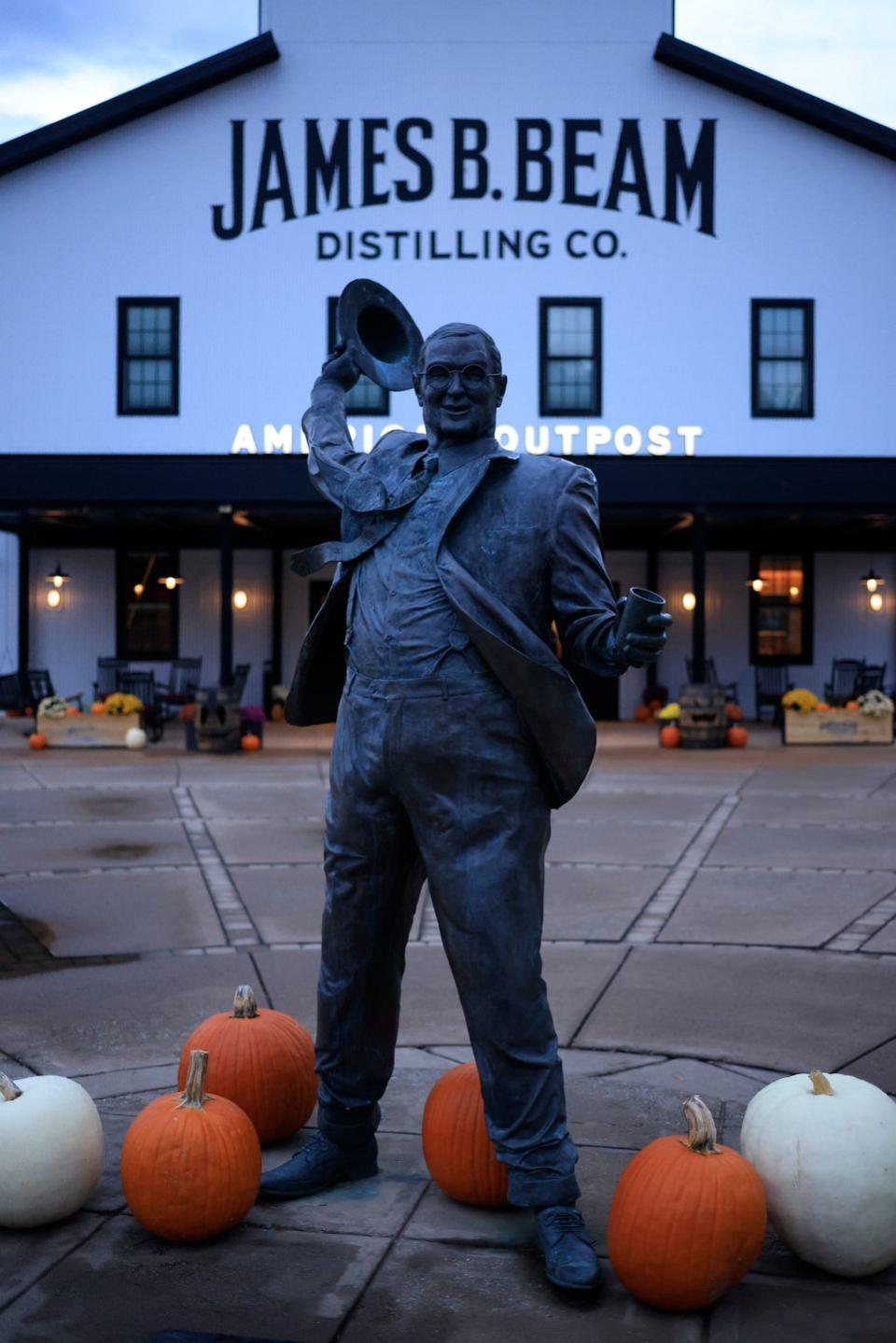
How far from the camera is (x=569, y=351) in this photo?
2122 cm

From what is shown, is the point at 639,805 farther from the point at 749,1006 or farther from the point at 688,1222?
the point at 688,1222

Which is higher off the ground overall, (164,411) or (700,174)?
(700,174)

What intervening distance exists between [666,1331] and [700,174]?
20214mm

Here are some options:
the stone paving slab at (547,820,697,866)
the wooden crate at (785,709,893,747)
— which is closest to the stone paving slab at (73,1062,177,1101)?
the stone paving slab at (547,820,697,866)

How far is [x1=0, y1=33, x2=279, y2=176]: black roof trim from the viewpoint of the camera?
2062 cm

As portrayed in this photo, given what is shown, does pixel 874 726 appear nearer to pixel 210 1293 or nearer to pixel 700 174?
pixel 700 174

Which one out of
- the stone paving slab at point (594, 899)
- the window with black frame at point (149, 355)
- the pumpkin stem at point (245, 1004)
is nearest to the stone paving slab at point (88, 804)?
the stone paving slab at point (594, 899)

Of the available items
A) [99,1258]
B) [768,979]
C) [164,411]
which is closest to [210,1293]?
[99,1258]

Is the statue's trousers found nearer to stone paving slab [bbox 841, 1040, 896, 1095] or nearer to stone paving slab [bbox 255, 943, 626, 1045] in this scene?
stone paving slab [bbox 841, 1040, 896, 1095]

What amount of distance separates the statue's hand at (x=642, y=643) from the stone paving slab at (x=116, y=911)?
4.27 m

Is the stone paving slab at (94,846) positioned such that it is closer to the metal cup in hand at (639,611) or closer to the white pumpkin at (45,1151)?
the white pumpkin at (45,1151)

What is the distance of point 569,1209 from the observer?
3656 mm

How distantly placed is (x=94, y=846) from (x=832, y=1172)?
756cm

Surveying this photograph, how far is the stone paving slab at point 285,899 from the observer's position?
7.52 m
